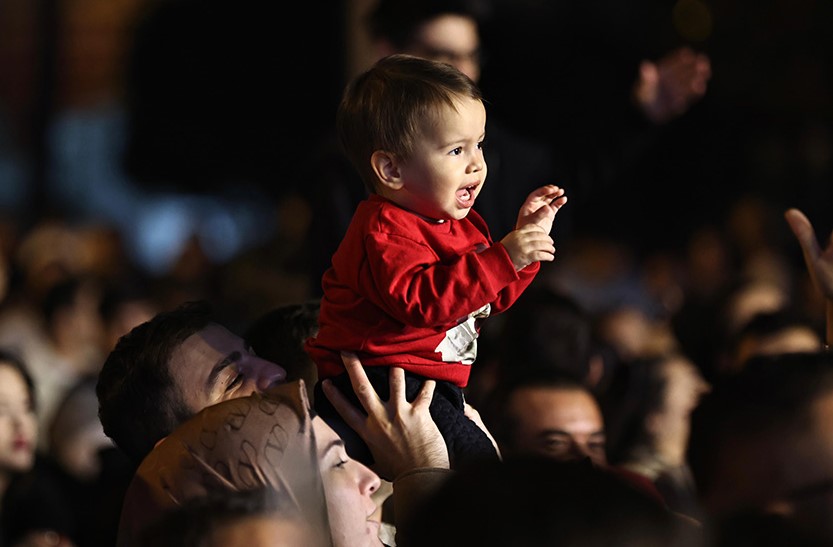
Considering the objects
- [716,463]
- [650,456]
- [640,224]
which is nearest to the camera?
[716,463]

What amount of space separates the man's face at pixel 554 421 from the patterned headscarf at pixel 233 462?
5.45 feet

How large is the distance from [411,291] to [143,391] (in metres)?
0.55

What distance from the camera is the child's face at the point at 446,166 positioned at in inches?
109

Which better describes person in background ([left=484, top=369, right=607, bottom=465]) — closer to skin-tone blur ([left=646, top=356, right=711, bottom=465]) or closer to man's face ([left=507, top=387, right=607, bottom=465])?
man's face ([left=507, top=387, right=607, bottom=465])

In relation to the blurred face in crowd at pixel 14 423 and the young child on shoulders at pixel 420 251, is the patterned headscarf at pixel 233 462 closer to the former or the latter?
the young child on shoulders at pixel 420 251

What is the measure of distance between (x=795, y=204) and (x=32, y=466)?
834 centimetres

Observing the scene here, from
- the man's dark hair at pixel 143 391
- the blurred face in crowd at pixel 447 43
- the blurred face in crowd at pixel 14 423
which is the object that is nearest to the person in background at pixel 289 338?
the man's dark hair at pixel 143 391

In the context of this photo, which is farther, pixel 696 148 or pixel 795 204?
pixel 696 148

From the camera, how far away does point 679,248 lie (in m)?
14.0

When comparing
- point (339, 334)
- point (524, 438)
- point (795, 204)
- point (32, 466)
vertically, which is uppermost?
point (339, 334)

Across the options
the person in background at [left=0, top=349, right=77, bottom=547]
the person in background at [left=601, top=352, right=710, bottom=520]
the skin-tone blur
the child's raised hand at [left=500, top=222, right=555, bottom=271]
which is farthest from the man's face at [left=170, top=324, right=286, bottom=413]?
the skin-tone blur

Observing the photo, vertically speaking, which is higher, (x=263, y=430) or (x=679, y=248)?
(x=263, y=430)

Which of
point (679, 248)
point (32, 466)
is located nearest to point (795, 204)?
point (679, 248)

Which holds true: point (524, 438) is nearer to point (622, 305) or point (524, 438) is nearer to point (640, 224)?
point (622, 305)
